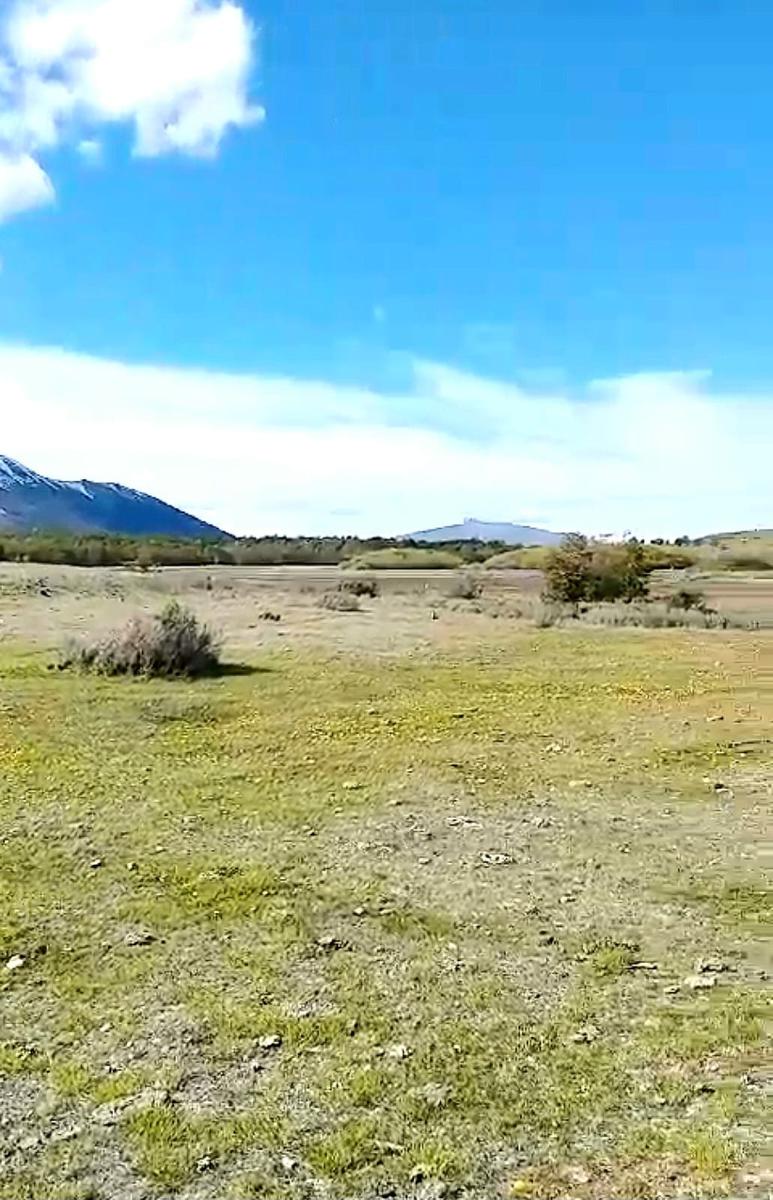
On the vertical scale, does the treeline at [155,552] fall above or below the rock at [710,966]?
above

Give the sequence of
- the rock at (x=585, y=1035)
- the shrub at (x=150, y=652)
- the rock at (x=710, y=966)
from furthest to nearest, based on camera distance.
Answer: the shrub at (x=150, y=652), the rock at (x=710, y=966), the rock at (x=585, y=1035)

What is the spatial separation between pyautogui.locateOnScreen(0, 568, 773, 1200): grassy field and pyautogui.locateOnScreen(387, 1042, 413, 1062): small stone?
13 mm

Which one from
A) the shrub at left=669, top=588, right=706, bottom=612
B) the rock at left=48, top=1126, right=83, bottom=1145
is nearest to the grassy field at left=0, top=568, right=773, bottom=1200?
the rock at left=48, top=1126, right=83, bottom=1145

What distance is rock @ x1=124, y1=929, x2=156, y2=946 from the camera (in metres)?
6.87

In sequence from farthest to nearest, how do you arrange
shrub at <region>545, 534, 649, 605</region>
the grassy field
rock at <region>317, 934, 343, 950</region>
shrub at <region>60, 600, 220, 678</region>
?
shrub at <region>545, 534, 649, 605</region> < shrub at <region>60, 600, 220, 678</region> < rock at <region>317, 934, 343, 950</region> < the grassy field

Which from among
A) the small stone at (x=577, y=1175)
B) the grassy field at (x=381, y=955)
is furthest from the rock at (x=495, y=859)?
the small stone at (x=577, y=1175)

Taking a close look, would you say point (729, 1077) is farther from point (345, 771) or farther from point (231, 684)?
point (231, 684)

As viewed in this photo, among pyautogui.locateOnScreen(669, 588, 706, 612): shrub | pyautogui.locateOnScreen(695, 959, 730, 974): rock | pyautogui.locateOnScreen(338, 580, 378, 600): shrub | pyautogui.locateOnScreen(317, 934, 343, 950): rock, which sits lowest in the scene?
pyautogui.locateOnScreen(695, 959, 730, 974): rock

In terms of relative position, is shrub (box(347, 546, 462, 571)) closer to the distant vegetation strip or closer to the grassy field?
the distant vegetation strip

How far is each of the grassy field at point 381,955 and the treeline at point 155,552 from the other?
215 feet

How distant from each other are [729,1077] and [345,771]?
724cm

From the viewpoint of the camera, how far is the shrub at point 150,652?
19562 mm

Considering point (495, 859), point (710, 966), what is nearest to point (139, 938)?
point (495, 859)

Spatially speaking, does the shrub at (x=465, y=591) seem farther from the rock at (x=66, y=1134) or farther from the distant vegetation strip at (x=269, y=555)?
the rock at (x=66, y=1134)
